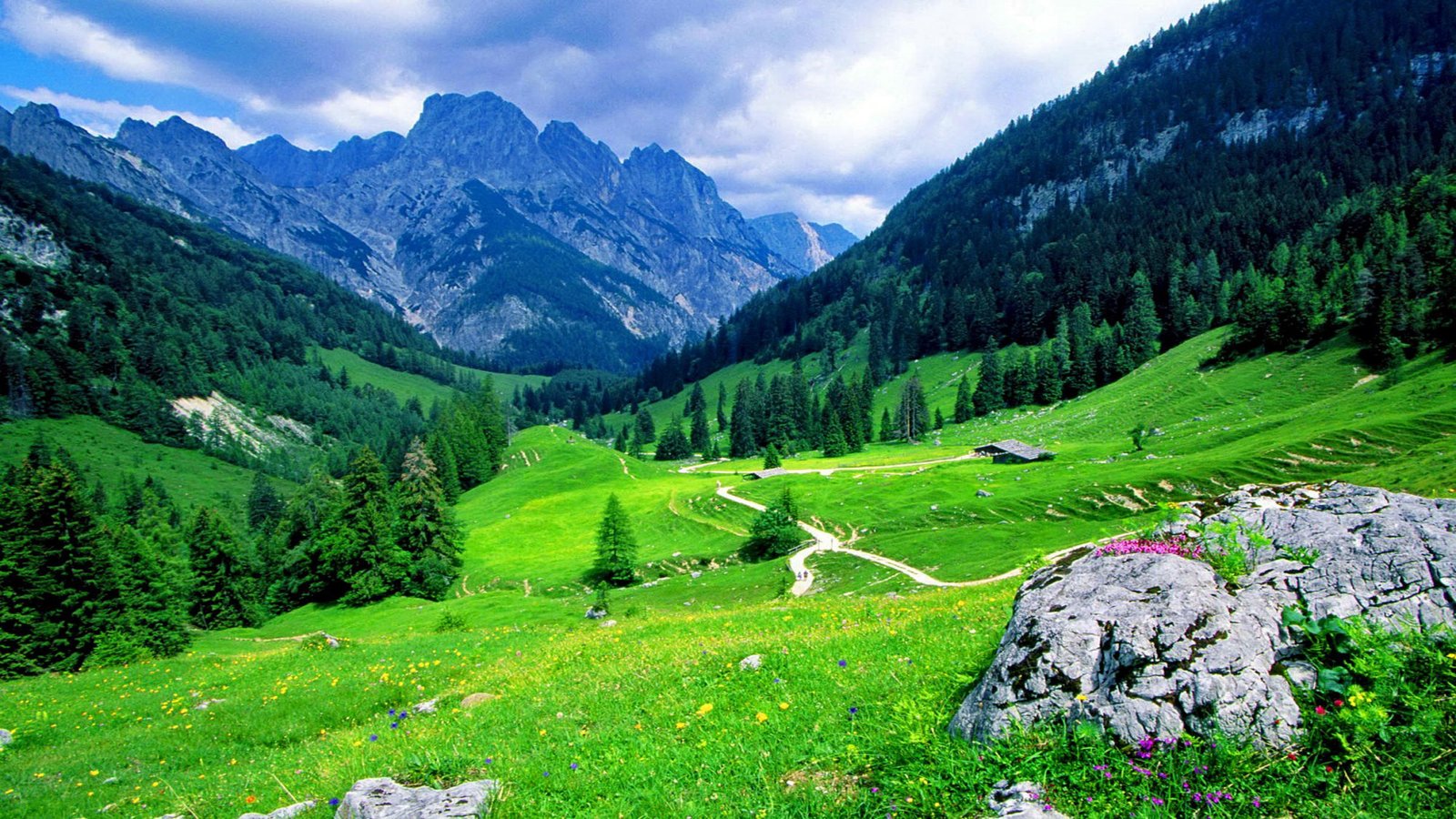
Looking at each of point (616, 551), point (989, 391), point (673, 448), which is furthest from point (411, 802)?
point (673, 448)

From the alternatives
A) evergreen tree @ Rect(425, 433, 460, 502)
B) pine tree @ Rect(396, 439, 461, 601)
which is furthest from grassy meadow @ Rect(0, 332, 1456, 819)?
evergreen tree @ Rect(425, 433, 460, 502)

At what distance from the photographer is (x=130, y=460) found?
178 metres

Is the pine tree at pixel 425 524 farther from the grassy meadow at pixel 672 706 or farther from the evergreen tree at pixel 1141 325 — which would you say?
the evergreen tree at pixel 1141 325

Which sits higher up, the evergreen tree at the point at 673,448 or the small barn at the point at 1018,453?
the evergreen tree at the point at 673,448

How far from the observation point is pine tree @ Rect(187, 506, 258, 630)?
67.8 m

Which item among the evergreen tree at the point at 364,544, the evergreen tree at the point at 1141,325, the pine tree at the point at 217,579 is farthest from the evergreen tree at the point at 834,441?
the pine tree at the point at 217,579

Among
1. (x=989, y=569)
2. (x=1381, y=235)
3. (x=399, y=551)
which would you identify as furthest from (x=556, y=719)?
(x=1381, y=235)

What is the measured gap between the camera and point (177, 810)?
10711mm

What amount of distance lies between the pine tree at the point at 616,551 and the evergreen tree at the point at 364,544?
21.5 metres

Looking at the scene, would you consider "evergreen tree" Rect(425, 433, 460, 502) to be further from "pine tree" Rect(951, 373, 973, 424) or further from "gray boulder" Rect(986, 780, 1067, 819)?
"gray boulder" Rect(986, 780, 1067, 819)

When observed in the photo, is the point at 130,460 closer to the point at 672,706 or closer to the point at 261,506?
the point at 261,506

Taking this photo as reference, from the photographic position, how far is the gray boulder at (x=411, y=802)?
24.3 ft

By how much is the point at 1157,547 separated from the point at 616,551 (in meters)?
61.6

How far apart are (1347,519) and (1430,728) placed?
3.75 metres
